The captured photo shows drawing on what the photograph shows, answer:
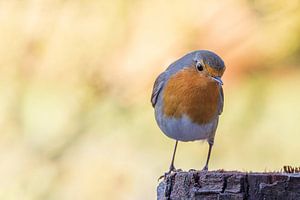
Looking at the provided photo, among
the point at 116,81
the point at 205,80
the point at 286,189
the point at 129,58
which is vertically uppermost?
the point at 129,58

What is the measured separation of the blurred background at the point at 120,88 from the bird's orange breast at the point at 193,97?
5.37 ft

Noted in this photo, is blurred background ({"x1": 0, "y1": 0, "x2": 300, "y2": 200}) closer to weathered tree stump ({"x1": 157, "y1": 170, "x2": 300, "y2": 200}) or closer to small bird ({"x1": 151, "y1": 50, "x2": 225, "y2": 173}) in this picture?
small bird ({"x1": 151, "y1": 50, "x2": 225, "y2": 173})

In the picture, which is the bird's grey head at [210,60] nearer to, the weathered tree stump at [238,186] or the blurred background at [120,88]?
the weathered tree stump at [238,186]

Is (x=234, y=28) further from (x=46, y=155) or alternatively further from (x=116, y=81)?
(x=46, y=155)

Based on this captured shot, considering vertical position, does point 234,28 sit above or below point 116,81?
above

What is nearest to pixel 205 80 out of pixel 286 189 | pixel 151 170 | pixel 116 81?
pixel 286 189

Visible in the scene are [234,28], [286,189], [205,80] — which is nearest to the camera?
[286,189]

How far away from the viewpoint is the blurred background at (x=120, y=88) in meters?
5.92

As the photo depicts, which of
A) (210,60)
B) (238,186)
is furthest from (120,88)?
(238,186)

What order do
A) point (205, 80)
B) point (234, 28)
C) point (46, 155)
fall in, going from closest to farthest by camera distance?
1. point (205, 80)
2. point (46, 155)
3. point (234, 28)

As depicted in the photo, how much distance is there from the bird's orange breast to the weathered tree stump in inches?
48.2

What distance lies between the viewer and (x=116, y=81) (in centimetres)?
596

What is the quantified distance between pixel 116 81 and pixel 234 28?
977 millimetres

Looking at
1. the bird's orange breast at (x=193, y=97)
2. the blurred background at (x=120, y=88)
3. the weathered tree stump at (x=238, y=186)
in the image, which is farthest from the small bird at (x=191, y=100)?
the blurred background at (x=120, y=88)
